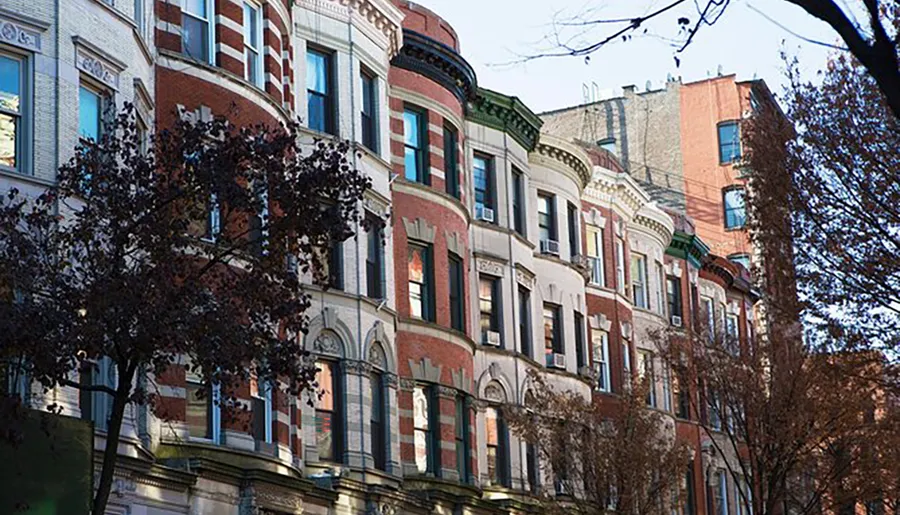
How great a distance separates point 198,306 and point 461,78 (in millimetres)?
23912

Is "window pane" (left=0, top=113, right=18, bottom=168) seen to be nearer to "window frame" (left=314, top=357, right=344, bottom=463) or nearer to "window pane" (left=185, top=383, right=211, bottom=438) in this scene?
"window pane" (left=185, top=383, right=211, bottom=438)

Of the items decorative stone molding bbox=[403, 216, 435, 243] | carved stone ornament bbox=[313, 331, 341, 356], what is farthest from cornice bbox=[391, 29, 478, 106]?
carved stone ornament bbox=[313, 331, 341, 356]

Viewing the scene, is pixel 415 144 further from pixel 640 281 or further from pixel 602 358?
pixel 640 281

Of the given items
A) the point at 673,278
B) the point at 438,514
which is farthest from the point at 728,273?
the point at 438,514

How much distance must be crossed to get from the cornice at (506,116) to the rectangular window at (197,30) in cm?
1433

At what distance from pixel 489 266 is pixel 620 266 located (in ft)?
39.3

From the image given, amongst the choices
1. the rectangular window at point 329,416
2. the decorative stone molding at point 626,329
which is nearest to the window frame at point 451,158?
the rectangular window at point 329,416

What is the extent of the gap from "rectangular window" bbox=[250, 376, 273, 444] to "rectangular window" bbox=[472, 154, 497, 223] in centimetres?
1446

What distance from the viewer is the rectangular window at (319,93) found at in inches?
1453

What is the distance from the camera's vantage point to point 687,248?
6244cm

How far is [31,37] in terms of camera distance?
26.3 m

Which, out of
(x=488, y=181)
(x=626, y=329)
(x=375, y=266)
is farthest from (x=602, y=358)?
(x=375, y=266)

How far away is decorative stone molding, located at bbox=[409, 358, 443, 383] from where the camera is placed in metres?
39.6

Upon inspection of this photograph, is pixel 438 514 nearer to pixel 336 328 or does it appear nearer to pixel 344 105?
pixel 336 328
